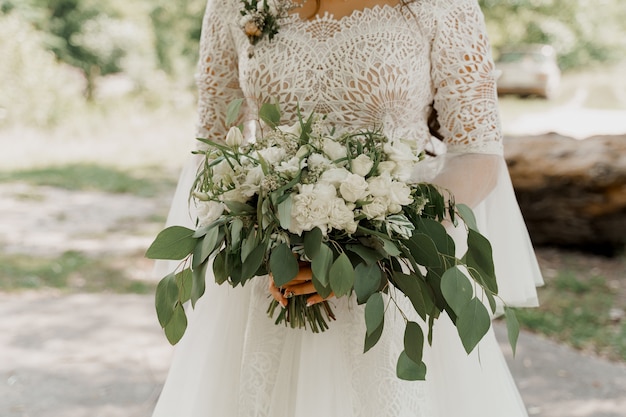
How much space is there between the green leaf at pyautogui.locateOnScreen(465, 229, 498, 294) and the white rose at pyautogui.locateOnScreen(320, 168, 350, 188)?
357 mm

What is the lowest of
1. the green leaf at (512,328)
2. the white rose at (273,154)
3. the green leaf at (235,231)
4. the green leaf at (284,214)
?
the green leaf at (512,328)

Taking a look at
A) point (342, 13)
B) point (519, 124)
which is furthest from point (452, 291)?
point (519, 124)

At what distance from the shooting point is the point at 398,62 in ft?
6.49

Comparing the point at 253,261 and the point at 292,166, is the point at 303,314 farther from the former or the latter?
the point at 292,166

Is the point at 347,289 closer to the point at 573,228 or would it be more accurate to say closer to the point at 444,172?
the point at 444,172

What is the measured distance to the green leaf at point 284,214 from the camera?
1.52 meters

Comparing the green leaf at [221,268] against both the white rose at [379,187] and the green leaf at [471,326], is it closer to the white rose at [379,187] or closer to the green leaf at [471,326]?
the white rose at [379,187]

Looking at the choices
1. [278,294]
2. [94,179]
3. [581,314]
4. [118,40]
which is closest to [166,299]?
[278,294]

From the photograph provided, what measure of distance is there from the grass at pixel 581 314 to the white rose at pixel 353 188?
3.31m

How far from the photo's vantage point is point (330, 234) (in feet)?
5.39

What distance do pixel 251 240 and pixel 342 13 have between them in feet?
2.67

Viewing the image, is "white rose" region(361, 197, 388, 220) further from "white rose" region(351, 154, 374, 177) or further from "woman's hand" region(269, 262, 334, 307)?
"woman's hand" region(269, 262, 334, 307)

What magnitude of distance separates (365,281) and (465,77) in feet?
2.38

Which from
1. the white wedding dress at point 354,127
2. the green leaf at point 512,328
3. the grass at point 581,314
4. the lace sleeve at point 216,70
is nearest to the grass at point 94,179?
the grass at point 581,314
